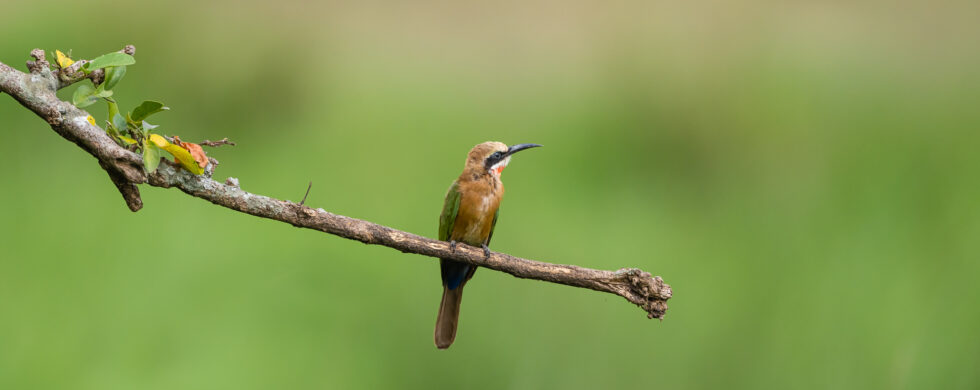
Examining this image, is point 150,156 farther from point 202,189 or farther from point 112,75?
point 112,75

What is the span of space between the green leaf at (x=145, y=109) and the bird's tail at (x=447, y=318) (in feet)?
5.42

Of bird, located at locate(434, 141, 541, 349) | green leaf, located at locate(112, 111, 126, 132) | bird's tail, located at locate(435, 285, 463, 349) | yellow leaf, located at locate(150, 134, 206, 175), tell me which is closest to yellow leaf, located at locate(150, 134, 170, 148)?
yellow leaf, located at locate(150, 134, 206, 175)

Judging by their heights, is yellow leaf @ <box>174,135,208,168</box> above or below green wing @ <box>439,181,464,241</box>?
below

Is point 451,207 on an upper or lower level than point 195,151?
upper

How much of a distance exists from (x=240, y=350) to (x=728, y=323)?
270cm

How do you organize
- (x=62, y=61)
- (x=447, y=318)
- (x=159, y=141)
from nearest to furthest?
(x=159, y=141) → (x=62, y=61) → (x=447, y=318)

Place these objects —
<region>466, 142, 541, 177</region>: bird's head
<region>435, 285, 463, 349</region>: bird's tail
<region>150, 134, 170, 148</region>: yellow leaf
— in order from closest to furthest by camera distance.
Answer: <region>150, 134, 170, 148</region>: yellow leaf
<region>466, 142, 541, 177</region>: bird's head
<region>435, 285, 463, 349</region>: bird's tail

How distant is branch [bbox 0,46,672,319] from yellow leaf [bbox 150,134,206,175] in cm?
4

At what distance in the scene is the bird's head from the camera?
11.0ft

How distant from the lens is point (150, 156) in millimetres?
2055

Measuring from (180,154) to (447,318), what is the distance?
5.56 ft

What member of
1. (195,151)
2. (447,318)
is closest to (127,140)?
(195,151)

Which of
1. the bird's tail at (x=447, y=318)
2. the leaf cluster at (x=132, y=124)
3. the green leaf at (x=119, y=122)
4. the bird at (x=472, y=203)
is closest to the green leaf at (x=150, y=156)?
the leaf cluster at (x=132, y=124)

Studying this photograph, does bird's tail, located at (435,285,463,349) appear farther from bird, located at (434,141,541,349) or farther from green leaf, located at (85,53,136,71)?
green leaf, located at (85,53,136,71)
